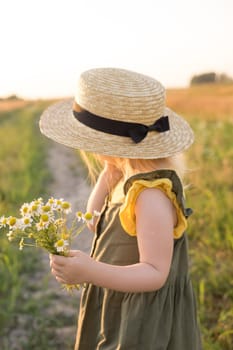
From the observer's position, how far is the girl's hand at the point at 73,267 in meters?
1.77

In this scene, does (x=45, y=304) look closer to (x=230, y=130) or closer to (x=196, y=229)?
(x=196, y=229)

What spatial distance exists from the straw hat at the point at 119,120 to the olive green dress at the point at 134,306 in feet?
0.33

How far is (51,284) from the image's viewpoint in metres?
4.02

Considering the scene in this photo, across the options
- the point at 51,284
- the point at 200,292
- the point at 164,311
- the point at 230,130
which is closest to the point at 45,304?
the point at 51,284

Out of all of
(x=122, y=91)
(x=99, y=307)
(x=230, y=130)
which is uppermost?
(x=122, y=91)

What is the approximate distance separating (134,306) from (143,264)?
24 cm

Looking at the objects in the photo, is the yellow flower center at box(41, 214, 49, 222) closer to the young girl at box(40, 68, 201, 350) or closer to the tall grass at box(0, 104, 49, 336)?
the young girl at box(40, 68, 201, 350)

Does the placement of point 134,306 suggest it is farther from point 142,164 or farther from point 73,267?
point 142,164

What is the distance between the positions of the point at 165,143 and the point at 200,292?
167 centimetres

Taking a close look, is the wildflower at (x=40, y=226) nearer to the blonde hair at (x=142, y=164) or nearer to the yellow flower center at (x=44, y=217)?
the yellow flower center at (x=44, y=217)

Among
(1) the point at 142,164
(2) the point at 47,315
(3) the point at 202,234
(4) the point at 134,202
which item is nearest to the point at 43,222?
(4) the point at 134,202

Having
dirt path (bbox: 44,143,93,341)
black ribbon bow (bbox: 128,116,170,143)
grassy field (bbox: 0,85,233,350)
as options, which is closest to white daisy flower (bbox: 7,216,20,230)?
black ribbon bow (bbox: 128,116,170,143)

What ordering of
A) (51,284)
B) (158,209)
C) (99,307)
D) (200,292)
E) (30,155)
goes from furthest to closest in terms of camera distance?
(30,155) < (51,284) < (200,292) < (99,307) < (158,209)

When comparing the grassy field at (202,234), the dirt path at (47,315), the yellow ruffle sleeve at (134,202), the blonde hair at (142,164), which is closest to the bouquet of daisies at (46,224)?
the yellow ruffle sleeve at (134,202)
